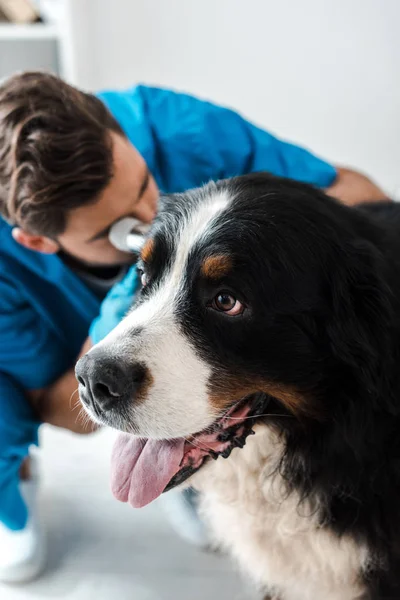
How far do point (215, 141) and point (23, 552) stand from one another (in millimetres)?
1081

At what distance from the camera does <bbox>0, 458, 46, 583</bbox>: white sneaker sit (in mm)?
1423

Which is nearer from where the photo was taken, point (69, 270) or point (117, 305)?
point (117, 305)

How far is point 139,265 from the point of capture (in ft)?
3.33

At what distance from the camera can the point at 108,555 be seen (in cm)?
149

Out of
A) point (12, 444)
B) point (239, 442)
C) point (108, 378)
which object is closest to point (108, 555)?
point (12, 444)

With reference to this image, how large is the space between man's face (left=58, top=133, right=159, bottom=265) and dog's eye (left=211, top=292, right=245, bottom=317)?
0.44 meters

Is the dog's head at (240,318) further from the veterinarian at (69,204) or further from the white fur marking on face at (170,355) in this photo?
the veterinarian at (69,204)

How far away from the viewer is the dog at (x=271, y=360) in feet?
2.91

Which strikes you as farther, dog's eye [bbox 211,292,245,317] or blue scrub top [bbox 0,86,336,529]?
blue scrub top [bbox 0,86,336,529]

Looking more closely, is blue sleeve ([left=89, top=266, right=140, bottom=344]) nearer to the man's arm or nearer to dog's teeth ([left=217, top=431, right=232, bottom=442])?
dog's teeth ([left=217, top=431, right=232, bottom=442])

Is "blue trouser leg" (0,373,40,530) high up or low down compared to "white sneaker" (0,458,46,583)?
up

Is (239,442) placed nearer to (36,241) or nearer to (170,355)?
(170,355)

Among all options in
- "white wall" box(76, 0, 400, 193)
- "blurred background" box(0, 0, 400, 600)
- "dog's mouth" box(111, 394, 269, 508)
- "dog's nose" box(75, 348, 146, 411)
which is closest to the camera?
"dog's nose" box(75, 348, 146, 411)

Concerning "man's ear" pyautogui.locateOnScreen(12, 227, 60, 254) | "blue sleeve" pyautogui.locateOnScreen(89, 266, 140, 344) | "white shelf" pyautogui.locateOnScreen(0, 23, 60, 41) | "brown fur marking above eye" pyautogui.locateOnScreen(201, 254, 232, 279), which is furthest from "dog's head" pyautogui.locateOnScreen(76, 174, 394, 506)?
"white shelf" pyautogui.locateOnScreen(0, 23, 60, 41)
